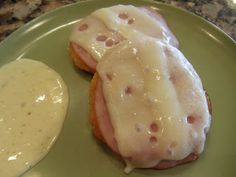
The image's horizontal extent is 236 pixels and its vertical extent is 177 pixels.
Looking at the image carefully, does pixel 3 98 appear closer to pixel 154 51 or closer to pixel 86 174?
pixel 86 174

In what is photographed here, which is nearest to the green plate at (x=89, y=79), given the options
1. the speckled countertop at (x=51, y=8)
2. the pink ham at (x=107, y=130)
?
the pink ham at (x=107, y=130)

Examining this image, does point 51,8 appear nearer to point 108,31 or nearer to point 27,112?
point 108,31

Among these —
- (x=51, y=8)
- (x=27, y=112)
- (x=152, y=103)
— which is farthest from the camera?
(x=51, y=8)

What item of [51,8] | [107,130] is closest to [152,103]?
[107,130]

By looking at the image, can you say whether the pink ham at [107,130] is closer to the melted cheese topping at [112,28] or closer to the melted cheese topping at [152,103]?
the melted cheese topping at [152,103]

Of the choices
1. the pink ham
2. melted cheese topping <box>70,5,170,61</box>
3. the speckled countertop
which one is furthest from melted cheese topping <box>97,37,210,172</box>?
the speckled countertop

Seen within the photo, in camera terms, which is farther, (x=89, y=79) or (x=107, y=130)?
(x=89, y=79)
